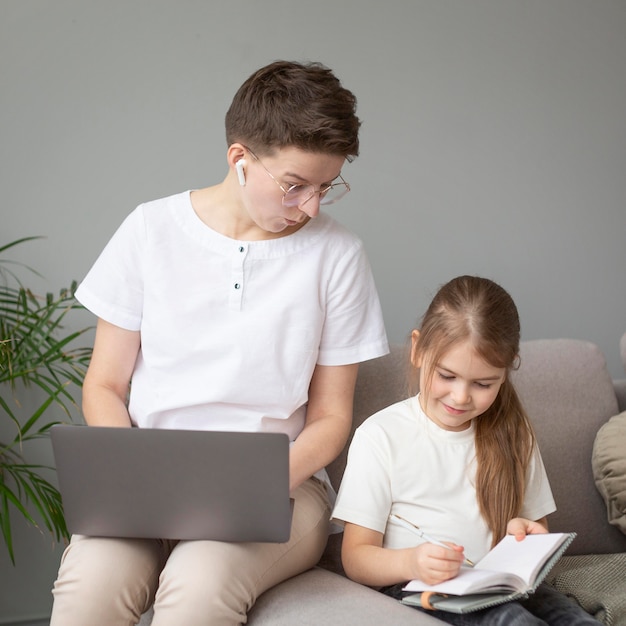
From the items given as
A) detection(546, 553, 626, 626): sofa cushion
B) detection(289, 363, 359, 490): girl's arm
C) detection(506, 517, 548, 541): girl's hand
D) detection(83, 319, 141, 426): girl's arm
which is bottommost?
detection(546, 553, 626, 626): sofa cushion

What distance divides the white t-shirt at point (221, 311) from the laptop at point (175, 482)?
0.97 feet

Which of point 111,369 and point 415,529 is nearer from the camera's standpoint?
point 415,529

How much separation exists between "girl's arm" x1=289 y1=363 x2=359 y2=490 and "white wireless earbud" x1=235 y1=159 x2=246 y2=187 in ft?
1.29

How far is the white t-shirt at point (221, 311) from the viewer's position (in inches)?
64.6

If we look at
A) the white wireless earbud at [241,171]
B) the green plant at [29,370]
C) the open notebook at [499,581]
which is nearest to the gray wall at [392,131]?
the green plant at [29,370]

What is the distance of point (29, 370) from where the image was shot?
1988 mm

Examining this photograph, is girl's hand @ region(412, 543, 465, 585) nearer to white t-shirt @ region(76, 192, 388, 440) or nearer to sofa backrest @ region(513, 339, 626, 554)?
white t-shirt @ region(76, 192, 388, 440)

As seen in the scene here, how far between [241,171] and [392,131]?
0.98 m

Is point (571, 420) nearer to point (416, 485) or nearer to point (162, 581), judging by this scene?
point (416, 485)

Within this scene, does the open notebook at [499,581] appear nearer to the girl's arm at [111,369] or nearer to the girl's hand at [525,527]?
the girl's hand at [525,527]

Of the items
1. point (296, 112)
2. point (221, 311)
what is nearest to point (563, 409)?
point (221, 311)

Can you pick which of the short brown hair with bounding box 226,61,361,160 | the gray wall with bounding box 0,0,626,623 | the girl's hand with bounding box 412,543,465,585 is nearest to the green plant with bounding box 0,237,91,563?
the gray wall with bounding box 0,0,626,623

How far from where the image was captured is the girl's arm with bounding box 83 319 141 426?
5.50 ft

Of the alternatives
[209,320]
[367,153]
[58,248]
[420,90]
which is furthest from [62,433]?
[420,90]
